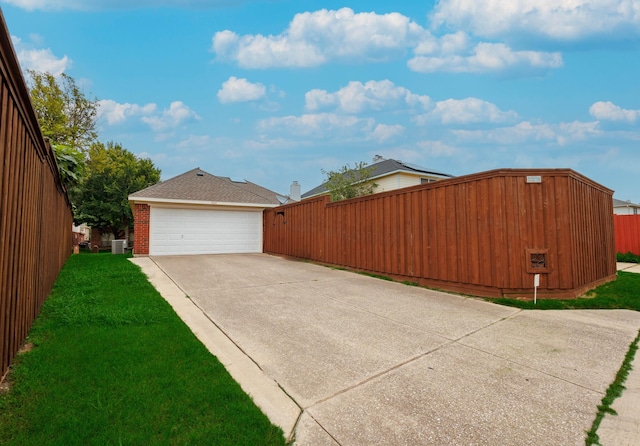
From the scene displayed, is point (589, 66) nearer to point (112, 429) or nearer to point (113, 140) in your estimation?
point (112, 429)

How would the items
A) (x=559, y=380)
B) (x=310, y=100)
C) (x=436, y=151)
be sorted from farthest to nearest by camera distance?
(x=310, y=100)
(x=436, y=151)
(x=559, y=380)

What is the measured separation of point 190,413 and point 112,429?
0.45 meters

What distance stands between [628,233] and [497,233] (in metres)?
12.5

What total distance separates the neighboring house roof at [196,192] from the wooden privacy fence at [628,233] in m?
15.9

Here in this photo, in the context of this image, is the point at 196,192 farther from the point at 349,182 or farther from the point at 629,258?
the point at 629,258

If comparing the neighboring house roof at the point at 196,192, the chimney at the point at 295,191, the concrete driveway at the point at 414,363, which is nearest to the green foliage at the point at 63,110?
the neighboring house roof at the point at 196,192

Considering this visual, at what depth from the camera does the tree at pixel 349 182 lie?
15.7 metres

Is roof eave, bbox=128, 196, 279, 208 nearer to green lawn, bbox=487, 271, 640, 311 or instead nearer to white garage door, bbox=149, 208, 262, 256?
white garage door, bbox=149, 208, 262, 256

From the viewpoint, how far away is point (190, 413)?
80.4 inches

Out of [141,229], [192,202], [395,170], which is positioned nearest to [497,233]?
[395,170]

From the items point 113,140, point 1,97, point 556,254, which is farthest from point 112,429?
point 113,140

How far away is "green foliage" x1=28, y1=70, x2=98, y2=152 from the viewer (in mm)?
14945

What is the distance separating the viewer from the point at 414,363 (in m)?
2.99

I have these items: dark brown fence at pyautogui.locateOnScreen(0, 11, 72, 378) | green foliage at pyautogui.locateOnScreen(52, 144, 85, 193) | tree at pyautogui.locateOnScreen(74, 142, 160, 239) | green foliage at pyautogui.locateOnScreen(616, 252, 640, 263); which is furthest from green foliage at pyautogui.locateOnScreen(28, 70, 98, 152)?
green foliage at pyautogui.locateOnScreen(616, 252, 640, 263)
